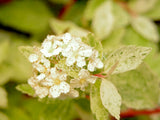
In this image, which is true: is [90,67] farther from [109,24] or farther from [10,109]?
[10,109]

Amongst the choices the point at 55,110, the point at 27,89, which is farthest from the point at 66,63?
the point at 55,110

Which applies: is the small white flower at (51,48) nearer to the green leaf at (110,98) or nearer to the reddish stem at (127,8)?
the green leaf at (110,98)

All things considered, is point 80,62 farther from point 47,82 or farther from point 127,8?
point 127,8

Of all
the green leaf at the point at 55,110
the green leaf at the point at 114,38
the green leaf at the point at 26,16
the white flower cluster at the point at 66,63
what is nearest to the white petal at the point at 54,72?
the white flower cluster at the point at 66,63

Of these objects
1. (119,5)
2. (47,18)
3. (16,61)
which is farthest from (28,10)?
(119,5)

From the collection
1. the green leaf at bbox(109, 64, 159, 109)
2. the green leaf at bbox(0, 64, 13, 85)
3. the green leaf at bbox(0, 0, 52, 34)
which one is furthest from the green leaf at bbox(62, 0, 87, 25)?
the green leaf at bbox(109, 64, 159, 109)

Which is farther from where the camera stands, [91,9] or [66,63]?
[91,9]
